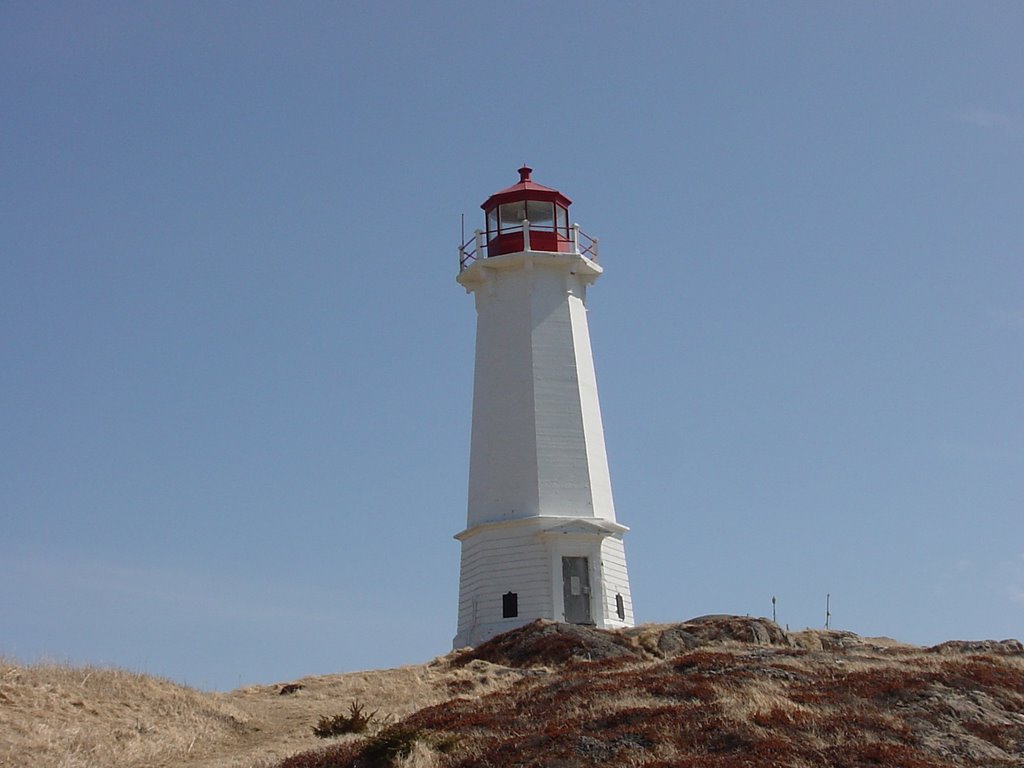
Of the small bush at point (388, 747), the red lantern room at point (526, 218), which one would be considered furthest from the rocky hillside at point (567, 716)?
the red lantern room at point (526, 218)

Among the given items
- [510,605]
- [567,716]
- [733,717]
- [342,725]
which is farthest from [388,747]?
[510,605]

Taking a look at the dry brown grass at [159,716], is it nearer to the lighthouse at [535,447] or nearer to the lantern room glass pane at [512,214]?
the lighthouse at [535,447]

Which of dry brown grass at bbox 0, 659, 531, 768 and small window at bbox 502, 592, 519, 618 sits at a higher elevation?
small window at bbox 502, 592, 519, 618

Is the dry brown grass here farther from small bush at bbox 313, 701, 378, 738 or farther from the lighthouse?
the lighthouse

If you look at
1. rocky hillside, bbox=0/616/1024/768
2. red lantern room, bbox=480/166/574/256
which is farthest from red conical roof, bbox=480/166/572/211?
rocky hillside, bbox=0/616/1024/768

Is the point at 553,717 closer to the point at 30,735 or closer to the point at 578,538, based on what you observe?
the point at 30,735

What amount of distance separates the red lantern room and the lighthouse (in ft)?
0.14

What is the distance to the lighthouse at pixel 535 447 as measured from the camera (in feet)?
111

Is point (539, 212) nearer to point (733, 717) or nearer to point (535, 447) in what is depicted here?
point (535, 447)

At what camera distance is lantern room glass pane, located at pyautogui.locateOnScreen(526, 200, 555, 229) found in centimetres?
3875

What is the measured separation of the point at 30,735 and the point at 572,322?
68.4 ft

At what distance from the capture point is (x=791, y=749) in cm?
1678

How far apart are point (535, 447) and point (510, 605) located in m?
4.22

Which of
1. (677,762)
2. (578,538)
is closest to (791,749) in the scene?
(677,762)
